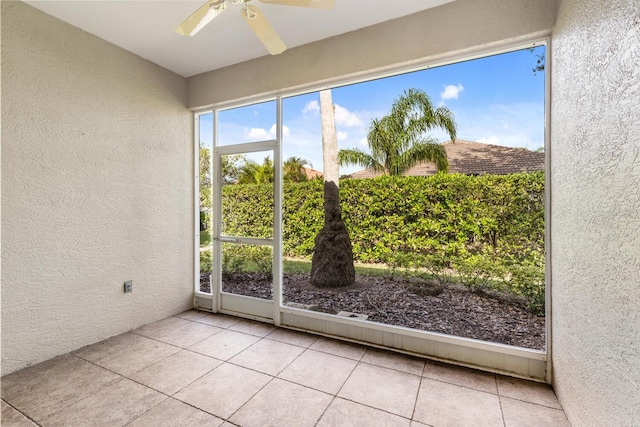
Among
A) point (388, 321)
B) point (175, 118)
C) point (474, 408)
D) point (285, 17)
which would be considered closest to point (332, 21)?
point (285, 17)

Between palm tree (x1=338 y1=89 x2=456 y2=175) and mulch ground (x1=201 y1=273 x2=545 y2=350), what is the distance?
4.15 ft

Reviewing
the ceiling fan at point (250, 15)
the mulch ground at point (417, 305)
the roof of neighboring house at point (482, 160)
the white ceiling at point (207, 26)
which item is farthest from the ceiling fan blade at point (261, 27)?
the mulch ground at point (417, 305)

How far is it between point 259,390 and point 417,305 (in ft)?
5.66

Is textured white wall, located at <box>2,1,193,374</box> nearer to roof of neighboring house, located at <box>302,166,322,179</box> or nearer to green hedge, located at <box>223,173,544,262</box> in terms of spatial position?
green hedge, located at <box>223,173,544,262</box>

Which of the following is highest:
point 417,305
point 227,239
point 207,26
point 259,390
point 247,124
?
point 207,26

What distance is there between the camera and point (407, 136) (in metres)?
2.90

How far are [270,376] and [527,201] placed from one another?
2.57 metres

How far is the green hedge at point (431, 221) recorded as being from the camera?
2457 millimetres

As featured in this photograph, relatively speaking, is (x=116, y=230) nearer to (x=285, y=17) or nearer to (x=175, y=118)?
(x=175, y=118)

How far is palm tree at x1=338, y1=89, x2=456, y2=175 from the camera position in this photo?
9.11 ft

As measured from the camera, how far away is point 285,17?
2.39 metres

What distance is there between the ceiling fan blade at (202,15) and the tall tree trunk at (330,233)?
1662 millimetres

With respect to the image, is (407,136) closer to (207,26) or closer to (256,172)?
(256,172)

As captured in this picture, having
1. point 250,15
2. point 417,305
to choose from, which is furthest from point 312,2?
point 417,305
